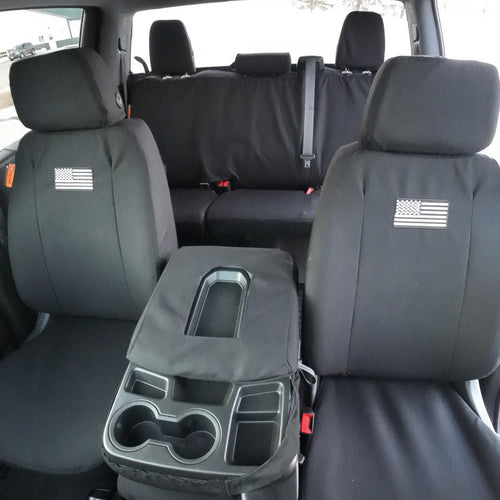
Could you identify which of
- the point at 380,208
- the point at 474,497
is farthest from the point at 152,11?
the point at 474,497

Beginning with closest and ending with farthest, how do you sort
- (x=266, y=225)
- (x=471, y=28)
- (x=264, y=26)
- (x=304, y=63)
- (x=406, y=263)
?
1. (x=406, y=263)
2. (x=266, y=225)
3. (x=304, y=63)
4. (x=471, y=28)
5. (x=264, y=26)

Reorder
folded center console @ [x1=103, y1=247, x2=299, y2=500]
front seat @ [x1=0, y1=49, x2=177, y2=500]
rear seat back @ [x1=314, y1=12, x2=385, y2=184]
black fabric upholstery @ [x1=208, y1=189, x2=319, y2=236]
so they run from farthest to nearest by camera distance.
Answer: rear seat back @ [x1=314, y1=12, x2=385, y2=184]
black fabric upholstery @ [x1=208, y1=189, x2=319, y2=236]
front seat @ [x1=0, y1=49, x2=177, y2=500]
folded center console @ [x1=103, y1=247, x2=299, y2=500]

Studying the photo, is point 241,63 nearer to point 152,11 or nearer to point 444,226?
point 152,11

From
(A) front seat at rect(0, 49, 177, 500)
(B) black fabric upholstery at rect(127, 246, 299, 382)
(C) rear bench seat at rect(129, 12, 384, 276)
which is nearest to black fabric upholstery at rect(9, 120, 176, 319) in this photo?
(A) front seat at rect(0, 49, 177, 500)

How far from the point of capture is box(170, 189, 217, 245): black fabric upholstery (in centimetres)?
222

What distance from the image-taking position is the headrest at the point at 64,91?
49.5 inches

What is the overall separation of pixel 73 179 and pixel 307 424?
100cm

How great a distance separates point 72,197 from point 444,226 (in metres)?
1.09

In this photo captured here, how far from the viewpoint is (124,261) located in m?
1.38

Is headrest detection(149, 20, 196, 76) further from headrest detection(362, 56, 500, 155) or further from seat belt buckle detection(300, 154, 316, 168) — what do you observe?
headrest detection(362, 56, 500, 155)

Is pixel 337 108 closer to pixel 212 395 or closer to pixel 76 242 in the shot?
pixel 76 242

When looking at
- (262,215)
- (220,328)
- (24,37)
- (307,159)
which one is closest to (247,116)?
(307,159)

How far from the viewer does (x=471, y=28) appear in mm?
2598

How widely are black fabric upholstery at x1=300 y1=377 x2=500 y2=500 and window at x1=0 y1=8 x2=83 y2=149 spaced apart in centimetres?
163
